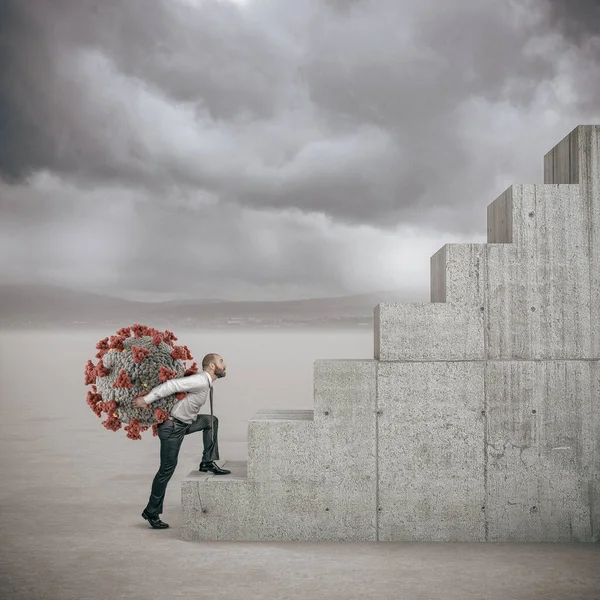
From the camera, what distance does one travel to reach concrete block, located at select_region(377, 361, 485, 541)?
777 cm

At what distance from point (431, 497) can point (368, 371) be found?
1512 millimetres

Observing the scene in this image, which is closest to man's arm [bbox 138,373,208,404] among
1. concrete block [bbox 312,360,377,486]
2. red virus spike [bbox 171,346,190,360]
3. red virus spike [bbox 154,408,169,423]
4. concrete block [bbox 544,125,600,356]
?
red virus spike [bbox 154,408,169,423]

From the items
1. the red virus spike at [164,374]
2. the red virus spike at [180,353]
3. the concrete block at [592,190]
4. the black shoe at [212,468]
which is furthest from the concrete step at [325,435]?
the concrete block at [592,190]

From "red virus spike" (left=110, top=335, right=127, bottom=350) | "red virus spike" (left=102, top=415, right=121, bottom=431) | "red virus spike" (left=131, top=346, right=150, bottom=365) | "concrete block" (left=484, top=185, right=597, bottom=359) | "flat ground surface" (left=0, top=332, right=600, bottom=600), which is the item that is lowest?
"flat ground surface" (left=0, top=332, right=600, bottom=600)

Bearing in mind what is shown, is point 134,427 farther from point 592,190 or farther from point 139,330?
point 592,190

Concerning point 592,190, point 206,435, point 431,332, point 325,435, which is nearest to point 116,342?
point 206,435

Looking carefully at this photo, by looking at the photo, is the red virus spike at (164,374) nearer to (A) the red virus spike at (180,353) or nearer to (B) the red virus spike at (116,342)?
(A) the red virus spike at (180,353)

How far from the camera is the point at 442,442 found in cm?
778

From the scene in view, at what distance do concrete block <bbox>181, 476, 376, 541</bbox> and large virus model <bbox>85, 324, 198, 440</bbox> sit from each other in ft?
2.72

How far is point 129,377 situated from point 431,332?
3.28 m

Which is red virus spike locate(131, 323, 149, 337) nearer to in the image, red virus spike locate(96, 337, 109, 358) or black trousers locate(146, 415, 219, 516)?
red virus spike locate(96, 337, 109, 358)

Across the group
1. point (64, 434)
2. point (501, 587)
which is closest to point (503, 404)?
point (501, 587)

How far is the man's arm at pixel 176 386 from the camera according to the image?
7.72 meters

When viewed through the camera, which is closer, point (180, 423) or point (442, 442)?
point (442, 442)
